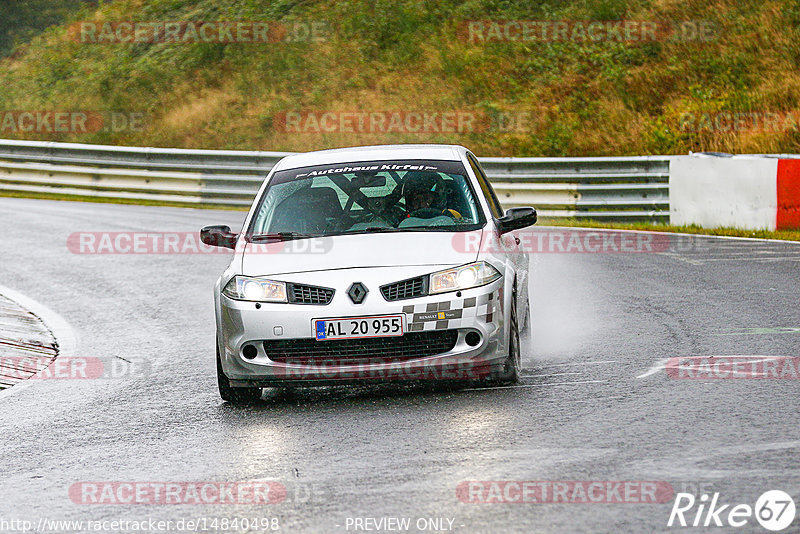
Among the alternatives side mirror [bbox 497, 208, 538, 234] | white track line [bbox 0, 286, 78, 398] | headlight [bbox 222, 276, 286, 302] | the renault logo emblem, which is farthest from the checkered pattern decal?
white track line [bbox 0, 286, 78, 398]

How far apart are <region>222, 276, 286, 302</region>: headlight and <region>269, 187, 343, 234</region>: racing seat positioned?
0.80 meters

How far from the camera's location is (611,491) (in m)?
5.31

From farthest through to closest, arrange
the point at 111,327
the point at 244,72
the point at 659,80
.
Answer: the point at 244,72, the point at 659,80, the point at 111,327

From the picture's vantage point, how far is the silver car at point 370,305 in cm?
733

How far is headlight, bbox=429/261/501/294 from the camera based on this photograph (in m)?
7.40

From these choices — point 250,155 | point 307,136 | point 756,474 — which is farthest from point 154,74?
point 756,474

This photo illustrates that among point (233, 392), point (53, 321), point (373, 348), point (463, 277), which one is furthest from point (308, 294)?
point (53, 321)

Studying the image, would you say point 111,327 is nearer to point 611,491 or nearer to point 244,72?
point 611,491

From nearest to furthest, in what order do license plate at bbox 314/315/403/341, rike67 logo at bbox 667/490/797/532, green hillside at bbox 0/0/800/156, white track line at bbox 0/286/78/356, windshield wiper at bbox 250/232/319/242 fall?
rike67 logo at bbox 667/490/797/532, license plate at bbox 314/315/403/341, windshield wiper at bbox 250/232/319/242, white track line at bbox 0/286/78/356, green hillside at bbox 0/0/800/156

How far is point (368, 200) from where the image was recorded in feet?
28.0

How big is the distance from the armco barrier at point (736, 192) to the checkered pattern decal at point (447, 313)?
35.0 feet

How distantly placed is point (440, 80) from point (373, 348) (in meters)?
25.3

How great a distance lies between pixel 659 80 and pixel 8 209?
15377 millimetres

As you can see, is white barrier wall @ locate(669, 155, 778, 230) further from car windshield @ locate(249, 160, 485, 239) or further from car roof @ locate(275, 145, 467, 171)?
car windshield @ locate(249, 160, 485, 239)
